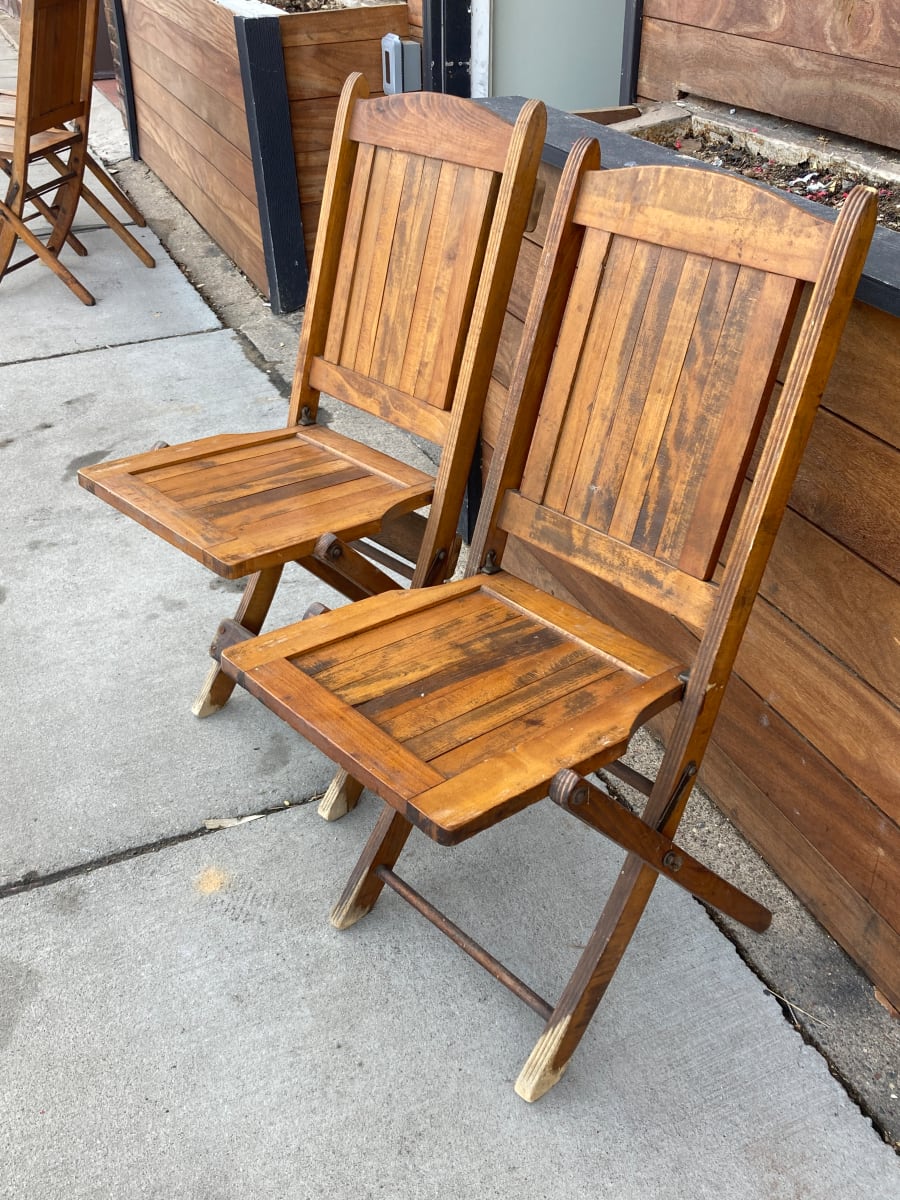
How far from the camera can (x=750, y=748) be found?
2.11 m

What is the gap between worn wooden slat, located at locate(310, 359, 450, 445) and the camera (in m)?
2.13

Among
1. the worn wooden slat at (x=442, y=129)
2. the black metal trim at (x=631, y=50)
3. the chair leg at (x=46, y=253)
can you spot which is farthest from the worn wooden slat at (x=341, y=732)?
the chair leg at (x=46, y=253)

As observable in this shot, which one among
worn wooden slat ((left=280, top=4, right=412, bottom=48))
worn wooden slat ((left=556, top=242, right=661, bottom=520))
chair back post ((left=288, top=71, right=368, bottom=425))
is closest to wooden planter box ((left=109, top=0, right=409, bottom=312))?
worn wooden slat ((left=280, top=4, right=412, bottom=48))

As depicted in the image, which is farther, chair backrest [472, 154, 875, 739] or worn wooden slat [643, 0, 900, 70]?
worn wooden slat [643, 0, 900, 70]

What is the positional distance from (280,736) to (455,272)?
3.57 feet

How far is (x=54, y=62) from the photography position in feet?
14.5

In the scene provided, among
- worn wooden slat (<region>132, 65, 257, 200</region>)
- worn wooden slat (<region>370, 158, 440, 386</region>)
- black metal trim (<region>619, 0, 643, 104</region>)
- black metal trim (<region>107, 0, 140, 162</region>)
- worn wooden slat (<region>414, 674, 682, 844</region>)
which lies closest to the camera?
worn wooden slat (<region>414, 674, 682, 844</region>)

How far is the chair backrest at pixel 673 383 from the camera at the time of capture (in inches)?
58.9

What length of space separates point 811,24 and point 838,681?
147cm

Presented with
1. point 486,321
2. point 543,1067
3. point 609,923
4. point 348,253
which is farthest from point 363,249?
point 543,1067

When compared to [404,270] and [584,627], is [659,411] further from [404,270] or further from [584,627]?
[404,270]

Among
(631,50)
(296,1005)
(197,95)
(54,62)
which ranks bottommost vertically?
(296,1005)

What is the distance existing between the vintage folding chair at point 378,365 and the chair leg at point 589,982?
710 millimetres

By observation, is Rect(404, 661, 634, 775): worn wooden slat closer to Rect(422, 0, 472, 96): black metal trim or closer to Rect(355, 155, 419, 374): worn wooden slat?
Rect(355, 155, 419, 374): worn wooden slat
